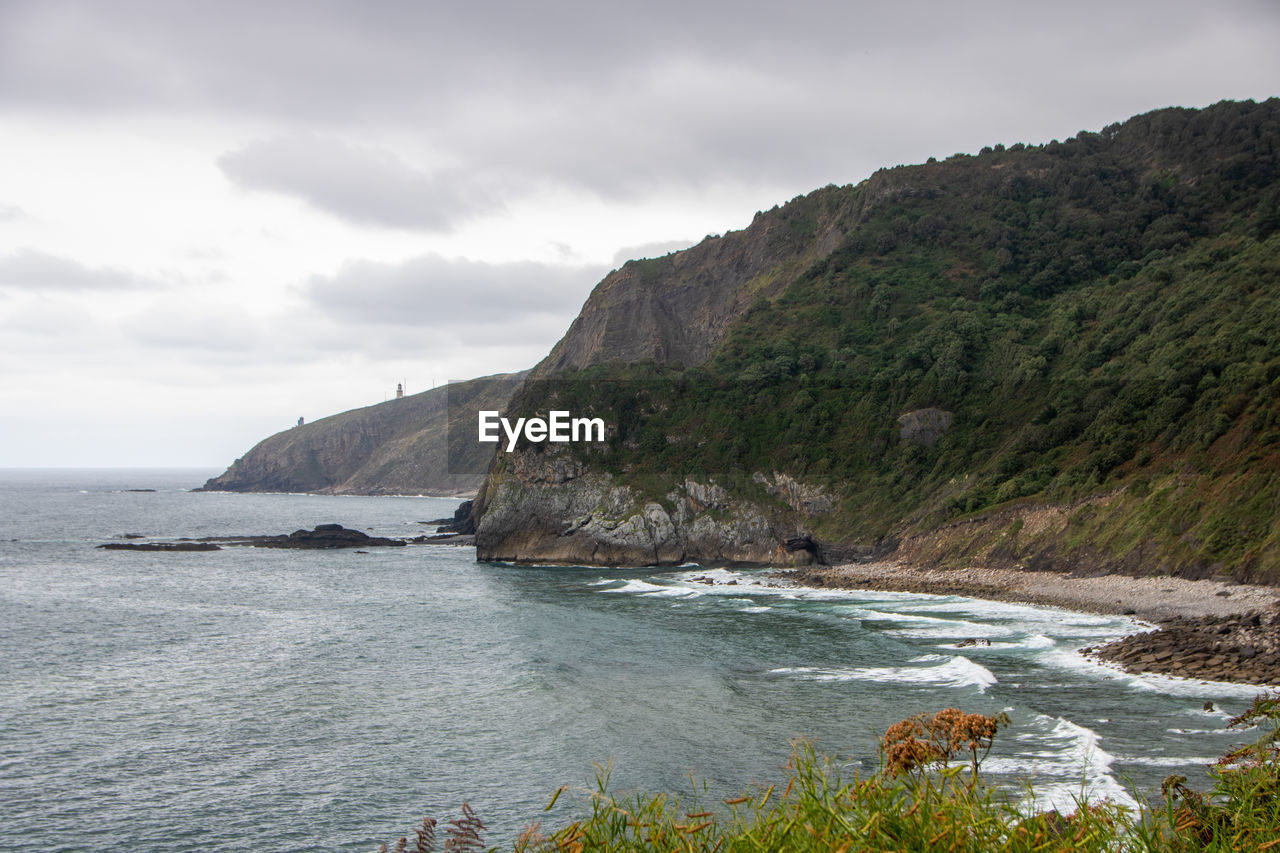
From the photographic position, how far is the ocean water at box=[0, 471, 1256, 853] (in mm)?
22734

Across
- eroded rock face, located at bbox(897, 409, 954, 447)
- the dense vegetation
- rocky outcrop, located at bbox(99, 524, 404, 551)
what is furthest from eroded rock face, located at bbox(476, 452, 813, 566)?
rocky outcrop, located at bbox(99, 524, 404, 551)

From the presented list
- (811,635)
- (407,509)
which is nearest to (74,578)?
(811,635)

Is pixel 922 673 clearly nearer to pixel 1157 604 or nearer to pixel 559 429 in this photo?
pixel 1157 604

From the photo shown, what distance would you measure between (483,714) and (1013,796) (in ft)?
59.2

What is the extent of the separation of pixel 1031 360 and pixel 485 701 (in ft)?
194

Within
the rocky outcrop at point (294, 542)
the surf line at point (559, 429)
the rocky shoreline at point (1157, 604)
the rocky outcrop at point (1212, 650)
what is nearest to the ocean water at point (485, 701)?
the rocky outcrop at point (1212, 650)

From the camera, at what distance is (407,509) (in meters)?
169

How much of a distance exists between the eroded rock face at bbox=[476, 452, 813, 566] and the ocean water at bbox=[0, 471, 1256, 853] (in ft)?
42.5

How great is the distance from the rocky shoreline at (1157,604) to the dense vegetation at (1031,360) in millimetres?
2622

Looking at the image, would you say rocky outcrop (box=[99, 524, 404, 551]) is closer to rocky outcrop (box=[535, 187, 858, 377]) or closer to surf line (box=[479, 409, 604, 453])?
surf line (box=[479, 409, 604, 453])

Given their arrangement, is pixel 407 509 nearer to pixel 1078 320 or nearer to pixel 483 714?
pixel 1078 320

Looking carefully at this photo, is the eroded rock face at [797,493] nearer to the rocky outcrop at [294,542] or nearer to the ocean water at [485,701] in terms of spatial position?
the ocean water at [485,701]

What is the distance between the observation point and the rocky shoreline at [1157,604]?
33094 millimetres

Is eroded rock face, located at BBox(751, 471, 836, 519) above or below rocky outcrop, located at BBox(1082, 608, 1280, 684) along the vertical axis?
above
